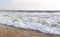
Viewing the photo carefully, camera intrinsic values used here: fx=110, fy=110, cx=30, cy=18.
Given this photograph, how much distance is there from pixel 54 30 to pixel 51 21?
0.17 meters

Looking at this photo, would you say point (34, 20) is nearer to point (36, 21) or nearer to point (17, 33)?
point (36, 21)

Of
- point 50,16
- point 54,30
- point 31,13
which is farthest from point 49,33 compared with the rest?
point 31,13

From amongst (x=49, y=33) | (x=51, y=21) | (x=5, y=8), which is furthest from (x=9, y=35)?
(x=5, y=8)

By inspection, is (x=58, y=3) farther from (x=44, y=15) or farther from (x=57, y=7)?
(x=44, y=15)

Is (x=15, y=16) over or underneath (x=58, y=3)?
underneath

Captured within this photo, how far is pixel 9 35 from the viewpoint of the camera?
782 mm

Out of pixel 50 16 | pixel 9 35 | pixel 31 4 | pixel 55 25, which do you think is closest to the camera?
pixel 9 35

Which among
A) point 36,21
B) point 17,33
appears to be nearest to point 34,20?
point 36,21

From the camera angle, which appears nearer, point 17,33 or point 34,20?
point 17,33

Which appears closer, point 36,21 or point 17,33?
point 17,33

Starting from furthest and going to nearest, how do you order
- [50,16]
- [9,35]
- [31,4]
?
[31,4] → [50,16] → [9,35]

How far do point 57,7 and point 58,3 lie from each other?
4 cm

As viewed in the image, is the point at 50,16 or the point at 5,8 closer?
the point at 50,16

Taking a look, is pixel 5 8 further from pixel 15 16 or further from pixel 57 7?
pixel 57 7
